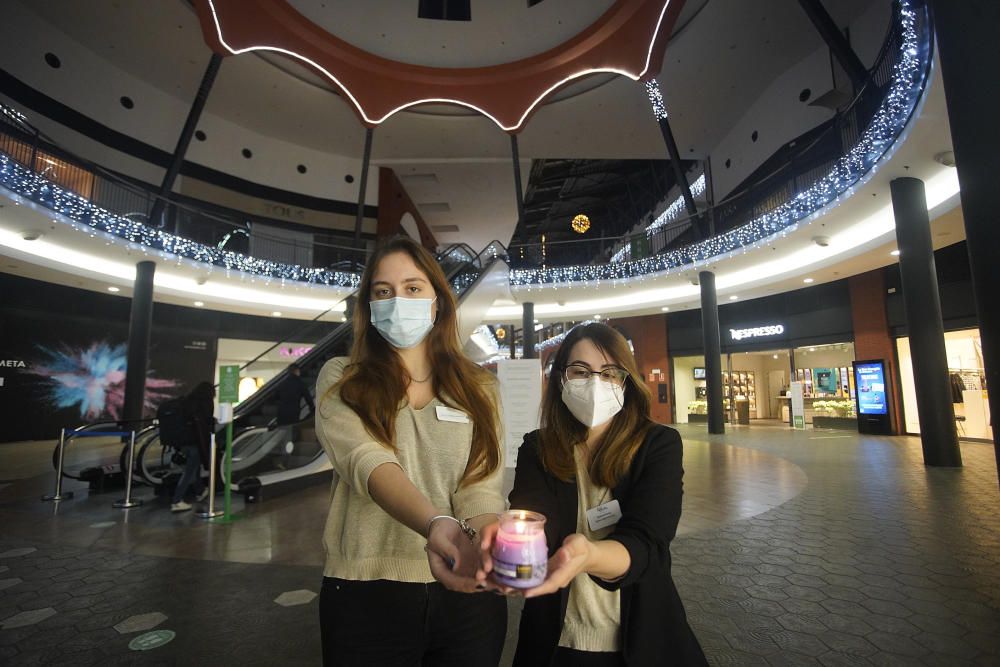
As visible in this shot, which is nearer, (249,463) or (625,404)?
(625,404)

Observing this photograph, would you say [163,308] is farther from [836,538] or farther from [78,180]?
[836,538]

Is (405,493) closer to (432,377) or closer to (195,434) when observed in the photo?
(432,377)

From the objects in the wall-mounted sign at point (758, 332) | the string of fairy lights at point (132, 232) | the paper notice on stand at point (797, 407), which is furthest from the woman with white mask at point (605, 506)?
the wall-mounted sign at point (758, 332)

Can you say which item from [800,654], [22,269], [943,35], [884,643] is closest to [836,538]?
[884,643]

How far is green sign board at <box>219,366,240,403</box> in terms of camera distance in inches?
210

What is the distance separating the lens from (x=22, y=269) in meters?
11.9

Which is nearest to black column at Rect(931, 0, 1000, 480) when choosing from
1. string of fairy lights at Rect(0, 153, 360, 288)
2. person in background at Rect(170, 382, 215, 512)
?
person in background at Rect(170, 382, 215, 512)

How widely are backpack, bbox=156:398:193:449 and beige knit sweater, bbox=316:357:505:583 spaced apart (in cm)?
561

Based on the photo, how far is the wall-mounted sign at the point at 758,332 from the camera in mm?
16094

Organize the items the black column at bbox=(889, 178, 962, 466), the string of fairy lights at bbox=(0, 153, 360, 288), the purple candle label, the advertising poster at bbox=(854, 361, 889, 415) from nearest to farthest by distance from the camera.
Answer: the purple candle label, the black column at bbox=(889, 178, 962, 466), the string of fairy lights at bbox=(0, 153, 360, 288), the advertising poster at bbox=(854, 361, 889, 415)

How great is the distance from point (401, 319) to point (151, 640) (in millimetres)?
2563

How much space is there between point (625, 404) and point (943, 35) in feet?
8.90

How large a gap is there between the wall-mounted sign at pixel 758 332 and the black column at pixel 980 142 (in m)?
15.5

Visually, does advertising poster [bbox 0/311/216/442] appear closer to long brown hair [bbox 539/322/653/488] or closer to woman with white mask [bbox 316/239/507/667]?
woman with white mask [bbox 316/239/507/667]
